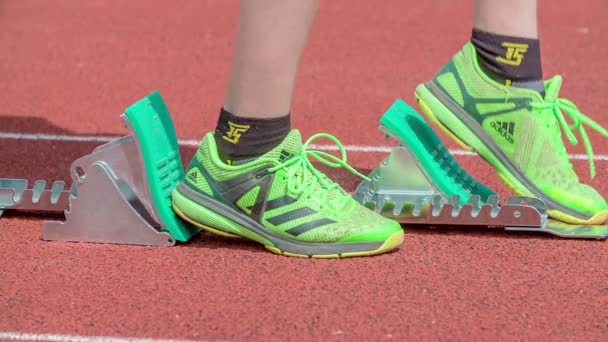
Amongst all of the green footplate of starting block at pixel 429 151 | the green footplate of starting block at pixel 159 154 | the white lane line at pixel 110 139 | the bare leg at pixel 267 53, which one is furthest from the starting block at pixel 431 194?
the white lane line at pixel 110 139

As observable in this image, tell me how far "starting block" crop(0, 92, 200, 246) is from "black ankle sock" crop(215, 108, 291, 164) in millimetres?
239

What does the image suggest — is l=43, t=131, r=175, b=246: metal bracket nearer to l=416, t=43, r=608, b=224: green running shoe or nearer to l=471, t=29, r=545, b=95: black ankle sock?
l=416, t=43, r=608, b=224: green running shoe

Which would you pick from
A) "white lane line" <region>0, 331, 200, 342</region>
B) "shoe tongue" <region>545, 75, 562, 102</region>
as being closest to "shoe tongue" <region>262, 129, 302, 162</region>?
"white lane line" <region>0, 331, 200, 342</region>


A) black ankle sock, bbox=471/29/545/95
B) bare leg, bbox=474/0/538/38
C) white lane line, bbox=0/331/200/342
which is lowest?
white lane line, bbox=0/331/200/342

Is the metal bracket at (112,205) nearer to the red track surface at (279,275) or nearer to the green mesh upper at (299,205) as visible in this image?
the red track surface at (279,275)

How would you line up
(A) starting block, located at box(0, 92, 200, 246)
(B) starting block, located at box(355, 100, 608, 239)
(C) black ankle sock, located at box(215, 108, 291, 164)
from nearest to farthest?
(C) black ankle sock, located at box(215, 108, 291, 164) < (A) starting block, located at box(0, 92, 200, 246) < (B) starting block, located at box(355, 100, 608, 239)

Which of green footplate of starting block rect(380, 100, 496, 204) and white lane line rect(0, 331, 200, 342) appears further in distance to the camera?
green footplate of starting block rect(380, 100, 496, 204)

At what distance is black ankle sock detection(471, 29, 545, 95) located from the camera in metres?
3.07

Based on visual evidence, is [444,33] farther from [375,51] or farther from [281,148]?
[281,148]

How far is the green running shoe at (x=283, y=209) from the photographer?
2.82 metres

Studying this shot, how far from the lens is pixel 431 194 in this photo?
3.12m

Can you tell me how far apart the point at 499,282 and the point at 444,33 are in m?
3.68

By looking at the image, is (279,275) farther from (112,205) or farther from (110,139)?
(110,139)

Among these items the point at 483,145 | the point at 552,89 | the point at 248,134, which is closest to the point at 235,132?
the point at 248,134
